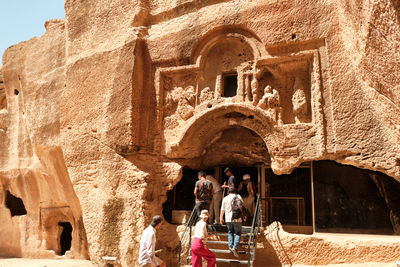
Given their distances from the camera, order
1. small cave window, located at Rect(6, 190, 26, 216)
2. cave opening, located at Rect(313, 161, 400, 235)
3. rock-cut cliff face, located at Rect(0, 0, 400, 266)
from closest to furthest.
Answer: cave opening, located at Rect(313, 161, 400, 235) < rock-cut cliff face, located at Rect(0, 0, 400, 266) < small cave window, located at Rect(6, 190, 26, 216)

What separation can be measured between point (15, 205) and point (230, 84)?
8344mm

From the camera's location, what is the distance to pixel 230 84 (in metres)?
7.89

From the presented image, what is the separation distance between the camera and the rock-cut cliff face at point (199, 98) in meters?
6.46

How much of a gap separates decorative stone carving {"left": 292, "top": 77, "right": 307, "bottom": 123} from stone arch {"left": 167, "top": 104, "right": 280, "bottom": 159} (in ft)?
1.68

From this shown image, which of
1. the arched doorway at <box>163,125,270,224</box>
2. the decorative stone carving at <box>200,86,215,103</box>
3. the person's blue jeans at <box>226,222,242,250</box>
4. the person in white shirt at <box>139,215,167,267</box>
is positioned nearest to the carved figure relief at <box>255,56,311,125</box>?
the decorative stone carving at <box>200,86,215,103</box>

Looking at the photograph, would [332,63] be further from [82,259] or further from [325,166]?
[82,259]

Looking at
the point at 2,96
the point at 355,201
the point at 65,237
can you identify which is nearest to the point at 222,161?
the point at 355,201

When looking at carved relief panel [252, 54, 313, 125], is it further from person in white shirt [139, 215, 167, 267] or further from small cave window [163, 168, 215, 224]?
person in white shirt [139, 215, 167, 267]

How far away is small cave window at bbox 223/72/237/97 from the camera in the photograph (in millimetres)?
7826

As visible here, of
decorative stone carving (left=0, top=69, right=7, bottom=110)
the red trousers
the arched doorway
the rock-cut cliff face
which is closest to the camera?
the red trousers

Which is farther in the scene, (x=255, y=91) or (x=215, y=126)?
(x=215, y=126)

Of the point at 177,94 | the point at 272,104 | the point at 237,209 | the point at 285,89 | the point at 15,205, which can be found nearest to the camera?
the point at 237,209

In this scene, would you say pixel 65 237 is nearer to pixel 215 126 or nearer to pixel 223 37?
pixel 215 126

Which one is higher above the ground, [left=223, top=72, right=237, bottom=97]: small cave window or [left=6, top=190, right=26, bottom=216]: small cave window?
[left=223, top=72, right=237, bottom=97]: small cave window
